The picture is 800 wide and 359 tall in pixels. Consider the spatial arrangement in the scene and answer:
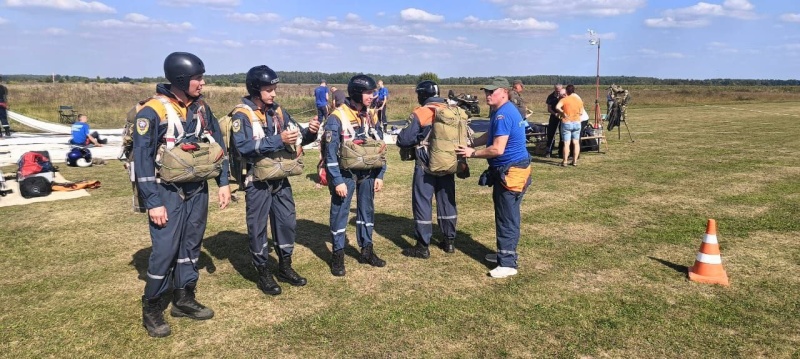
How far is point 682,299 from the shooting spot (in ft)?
16.6

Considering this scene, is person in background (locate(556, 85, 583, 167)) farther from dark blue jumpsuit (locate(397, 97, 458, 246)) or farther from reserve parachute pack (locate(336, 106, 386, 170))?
reserve parachute pack (locate(336, 106, 386, 170))

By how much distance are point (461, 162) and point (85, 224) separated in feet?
20.2

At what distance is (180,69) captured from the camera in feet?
13.7

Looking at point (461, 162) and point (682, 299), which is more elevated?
point (461, 162)

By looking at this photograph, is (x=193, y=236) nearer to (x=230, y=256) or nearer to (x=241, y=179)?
(x=241, y=179)

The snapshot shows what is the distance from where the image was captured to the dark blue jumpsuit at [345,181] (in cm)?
539

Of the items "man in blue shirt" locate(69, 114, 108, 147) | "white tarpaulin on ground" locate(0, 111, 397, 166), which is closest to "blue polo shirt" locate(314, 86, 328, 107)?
"white tarpaulin on ground" locate(0, 111, 397, 166)

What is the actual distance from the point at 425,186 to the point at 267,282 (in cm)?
235

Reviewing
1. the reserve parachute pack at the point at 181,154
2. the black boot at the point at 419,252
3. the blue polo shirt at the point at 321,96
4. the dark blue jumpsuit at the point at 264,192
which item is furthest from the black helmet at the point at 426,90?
the blue polo shirt at the point at 321,96

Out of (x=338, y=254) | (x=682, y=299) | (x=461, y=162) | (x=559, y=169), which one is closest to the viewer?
(x=682, y=299)

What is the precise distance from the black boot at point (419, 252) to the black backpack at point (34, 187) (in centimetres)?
763

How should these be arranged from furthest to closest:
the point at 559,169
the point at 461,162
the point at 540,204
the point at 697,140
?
the point at 697,140, the point at 559,169, the point at 540,204, the point at 461,162

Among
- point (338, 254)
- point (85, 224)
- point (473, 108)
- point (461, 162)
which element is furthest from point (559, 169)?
point (85, 224)

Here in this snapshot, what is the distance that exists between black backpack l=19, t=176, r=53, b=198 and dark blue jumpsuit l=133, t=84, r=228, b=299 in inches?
259
